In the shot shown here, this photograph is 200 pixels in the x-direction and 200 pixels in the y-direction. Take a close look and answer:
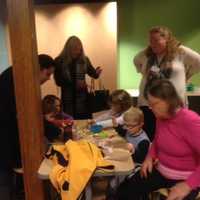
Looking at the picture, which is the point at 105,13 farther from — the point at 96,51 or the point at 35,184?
the point at 35,184

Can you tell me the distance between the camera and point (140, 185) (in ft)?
5.99

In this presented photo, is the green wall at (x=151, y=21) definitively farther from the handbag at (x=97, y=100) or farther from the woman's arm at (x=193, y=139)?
the woman's arm at (x=193, y=139)

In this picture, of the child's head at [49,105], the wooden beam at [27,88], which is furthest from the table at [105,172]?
the child's head at [49,105]

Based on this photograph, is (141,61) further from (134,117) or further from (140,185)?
(140,185)

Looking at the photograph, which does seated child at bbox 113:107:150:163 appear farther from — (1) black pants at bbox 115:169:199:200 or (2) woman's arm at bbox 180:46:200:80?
(2) woman's arm at bbox 180:46:200:80

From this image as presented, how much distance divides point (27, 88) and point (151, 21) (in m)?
2.78

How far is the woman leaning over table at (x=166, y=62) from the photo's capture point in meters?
2.50

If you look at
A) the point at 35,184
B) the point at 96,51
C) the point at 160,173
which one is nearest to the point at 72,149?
the point at 35,184

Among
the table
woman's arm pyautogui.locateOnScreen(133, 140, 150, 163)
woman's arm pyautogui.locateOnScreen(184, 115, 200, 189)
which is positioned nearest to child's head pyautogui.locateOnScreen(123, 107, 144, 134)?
woman's arm pyautogui.locateOnScreen(133, 140, 150, 163)

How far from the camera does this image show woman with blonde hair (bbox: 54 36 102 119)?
3203 millimetres

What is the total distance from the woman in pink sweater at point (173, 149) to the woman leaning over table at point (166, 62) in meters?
0.83

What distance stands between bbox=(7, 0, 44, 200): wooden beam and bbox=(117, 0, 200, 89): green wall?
98.3 inches

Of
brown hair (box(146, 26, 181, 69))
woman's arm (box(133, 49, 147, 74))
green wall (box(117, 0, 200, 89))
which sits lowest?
woman's arm (box(133, 49, 147, 74))

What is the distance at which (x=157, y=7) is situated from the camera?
4000 millimetres
